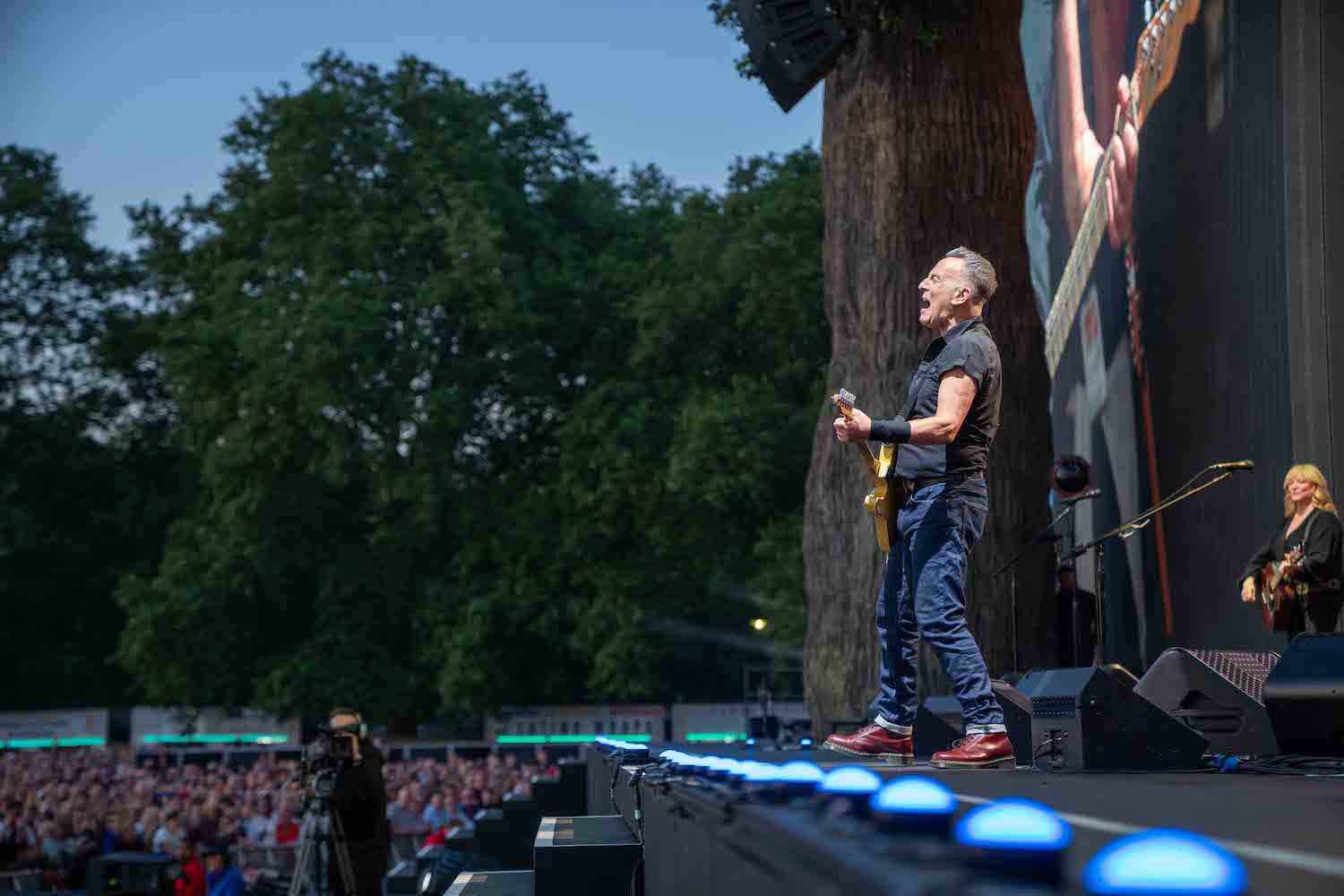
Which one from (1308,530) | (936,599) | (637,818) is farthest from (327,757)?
(637,818)

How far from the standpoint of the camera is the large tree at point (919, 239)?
1079cm

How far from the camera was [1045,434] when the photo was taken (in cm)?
1107

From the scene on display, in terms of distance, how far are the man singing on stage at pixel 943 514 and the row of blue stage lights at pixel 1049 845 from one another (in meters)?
3.11

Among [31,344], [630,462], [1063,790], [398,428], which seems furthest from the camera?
[31,344]

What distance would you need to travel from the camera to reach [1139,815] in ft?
8.58

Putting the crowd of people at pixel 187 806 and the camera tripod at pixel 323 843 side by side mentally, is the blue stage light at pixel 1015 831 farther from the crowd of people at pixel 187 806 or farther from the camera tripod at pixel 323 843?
the camera tripod at pixel 323 843

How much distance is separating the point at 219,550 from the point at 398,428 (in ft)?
15.2

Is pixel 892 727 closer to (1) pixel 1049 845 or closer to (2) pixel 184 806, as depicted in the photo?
(1) pixel 1049 845

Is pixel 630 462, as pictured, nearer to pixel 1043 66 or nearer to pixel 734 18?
pixel 1043 66

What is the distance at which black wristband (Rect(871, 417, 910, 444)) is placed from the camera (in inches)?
178

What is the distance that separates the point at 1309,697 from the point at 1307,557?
6.95 feet

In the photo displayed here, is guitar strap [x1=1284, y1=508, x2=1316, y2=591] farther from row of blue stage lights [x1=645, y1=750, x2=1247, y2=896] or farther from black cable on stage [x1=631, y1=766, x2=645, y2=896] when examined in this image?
row of blue stage lights [x1=645, y1=750, x2=1247, y2=896]

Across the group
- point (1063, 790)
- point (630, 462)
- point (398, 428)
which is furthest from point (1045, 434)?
point (398, 428)

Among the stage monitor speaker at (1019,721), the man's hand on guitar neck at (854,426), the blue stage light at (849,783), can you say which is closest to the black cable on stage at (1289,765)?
the stage monitor speaker at (1019,721)
